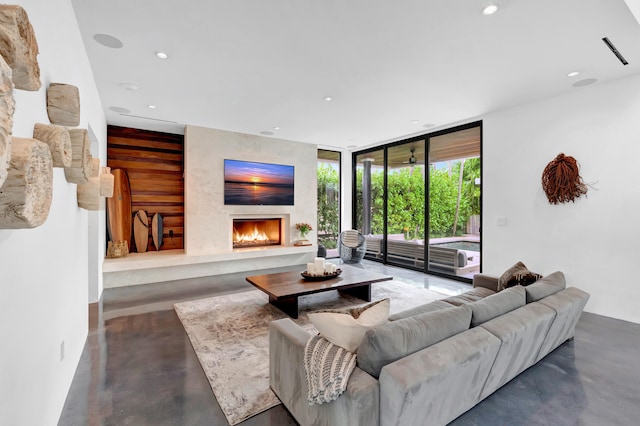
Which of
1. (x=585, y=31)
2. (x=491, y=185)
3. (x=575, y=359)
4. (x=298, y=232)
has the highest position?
(x=585, y=31)

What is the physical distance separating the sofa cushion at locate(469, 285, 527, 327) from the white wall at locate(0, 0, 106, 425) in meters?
2.40

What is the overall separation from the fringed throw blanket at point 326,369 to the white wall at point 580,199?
403 cm

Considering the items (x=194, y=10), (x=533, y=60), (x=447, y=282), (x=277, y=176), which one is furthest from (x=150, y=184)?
(x=533, y=60)

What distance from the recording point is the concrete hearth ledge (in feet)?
16.0

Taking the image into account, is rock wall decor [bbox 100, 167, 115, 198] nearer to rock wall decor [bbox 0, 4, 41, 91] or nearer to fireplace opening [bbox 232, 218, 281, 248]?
rock wall decor [bbox 0, 4, 41, 91]

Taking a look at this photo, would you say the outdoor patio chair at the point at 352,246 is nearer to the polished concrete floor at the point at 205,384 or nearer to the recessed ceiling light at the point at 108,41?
the polished concrete floor at the point at 205,384

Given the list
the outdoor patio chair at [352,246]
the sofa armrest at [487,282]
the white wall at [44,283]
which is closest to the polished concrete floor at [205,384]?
the white wall at [44,283]

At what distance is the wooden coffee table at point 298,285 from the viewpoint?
340 centimetres

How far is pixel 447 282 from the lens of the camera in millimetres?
5285

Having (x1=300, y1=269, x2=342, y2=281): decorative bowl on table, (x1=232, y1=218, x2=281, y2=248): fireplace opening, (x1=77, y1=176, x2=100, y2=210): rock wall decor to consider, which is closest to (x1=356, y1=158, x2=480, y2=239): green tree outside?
(x1=232, y1=218, x2=281, y2=248): fireplace opening

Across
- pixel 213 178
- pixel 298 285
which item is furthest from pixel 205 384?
pixel 213 178

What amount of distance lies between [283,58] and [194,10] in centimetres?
96

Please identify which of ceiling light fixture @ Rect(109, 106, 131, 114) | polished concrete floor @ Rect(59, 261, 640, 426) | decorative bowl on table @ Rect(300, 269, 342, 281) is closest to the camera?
polished concrete floor @ Rect(59, 261, 640, 426)

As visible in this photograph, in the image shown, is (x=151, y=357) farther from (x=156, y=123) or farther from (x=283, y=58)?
(x=156, y=123)
